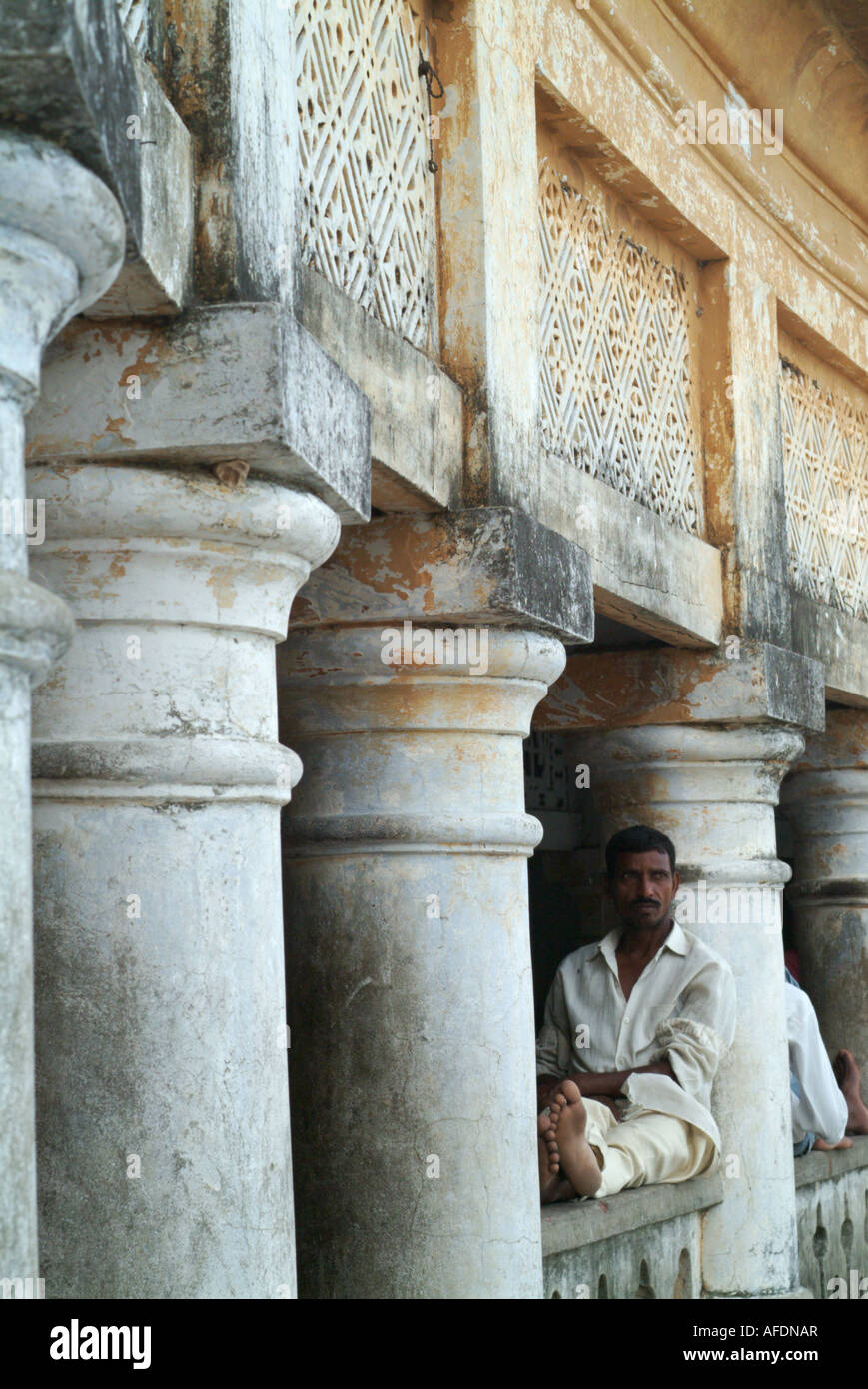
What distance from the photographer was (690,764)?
5.47m

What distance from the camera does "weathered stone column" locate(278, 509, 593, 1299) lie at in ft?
11.9

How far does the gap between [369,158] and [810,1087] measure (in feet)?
13.1

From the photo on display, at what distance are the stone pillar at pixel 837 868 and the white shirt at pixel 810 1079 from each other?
799 mm

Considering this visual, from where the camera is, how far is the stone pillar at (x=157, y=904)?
8.25ft

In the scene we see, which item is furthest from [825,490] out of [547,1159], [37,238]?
[37,238]

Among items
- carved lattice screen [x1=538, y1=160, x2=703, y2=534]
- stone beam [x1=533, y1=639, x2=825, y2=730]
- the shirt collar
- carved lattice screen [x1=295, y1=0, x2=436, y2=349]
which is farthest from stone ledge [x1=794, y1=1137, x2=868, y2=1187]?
carved lattice screen [x1=295, y1=0, x2=436, y2=349]

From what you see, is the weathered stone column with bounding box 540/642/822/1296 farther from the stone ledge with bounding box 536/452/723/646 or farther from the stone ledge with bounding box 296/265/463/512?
the stone ledge with bounding box 296/265/463/512

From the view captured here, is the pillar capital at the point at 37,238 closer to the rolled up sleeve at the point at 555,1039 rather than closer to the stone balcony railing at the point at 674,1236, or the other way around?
the stone balcony railing at the point at 674,1236

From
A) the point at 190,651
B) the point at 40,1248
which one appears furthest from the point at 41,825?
the point at 40,1248

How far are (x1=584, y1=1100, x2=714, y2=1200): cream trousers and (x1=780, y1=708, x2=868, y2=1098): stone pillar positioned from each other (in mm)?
2196

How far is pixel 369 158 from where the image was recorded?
3537 millimetres

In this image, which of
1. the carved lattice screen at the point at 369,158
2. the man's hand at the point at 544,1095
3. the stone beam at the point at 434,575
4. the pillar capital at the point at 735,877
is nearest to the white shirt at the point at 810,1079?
the pillar capital at the point at 735,877
